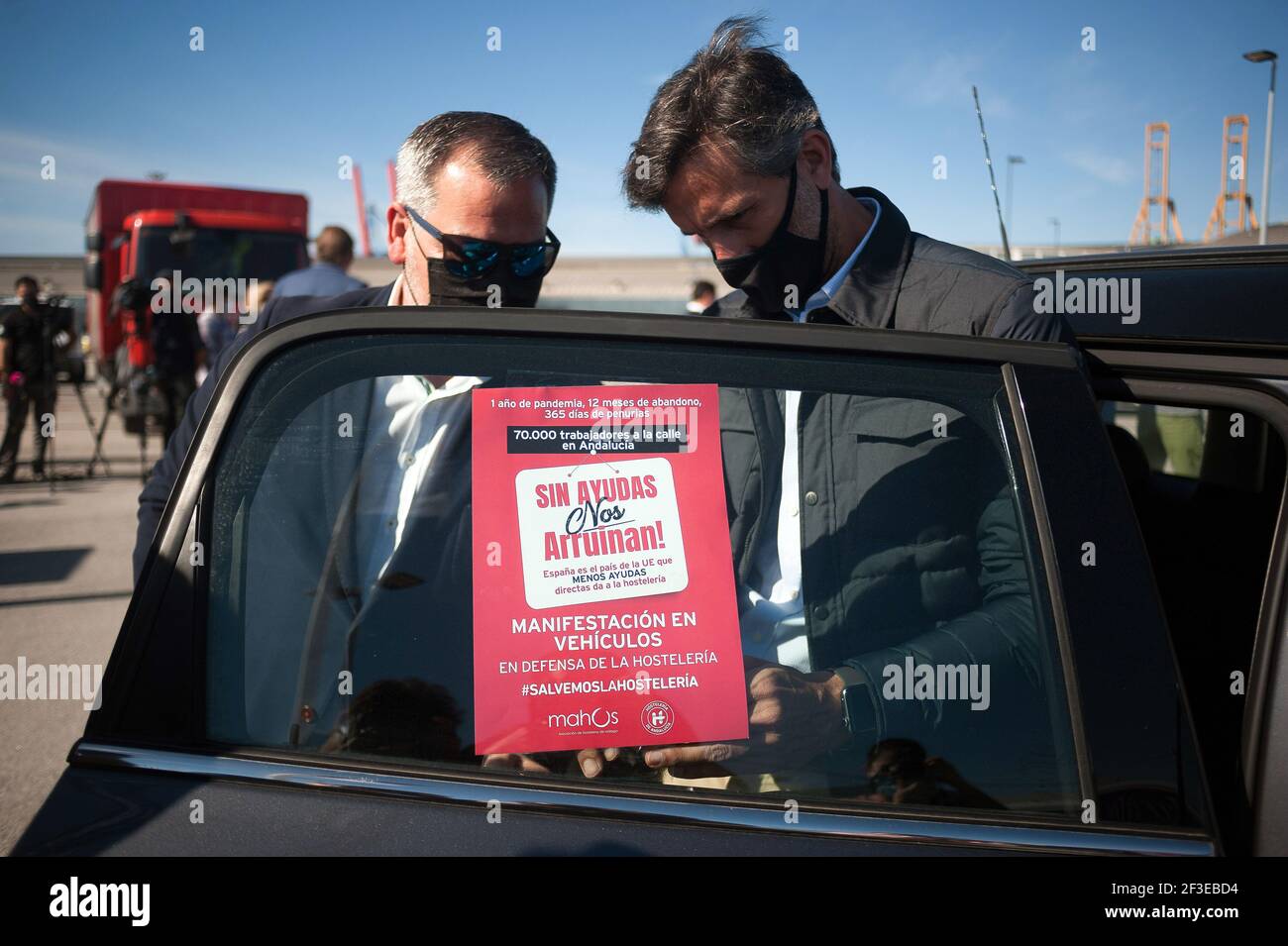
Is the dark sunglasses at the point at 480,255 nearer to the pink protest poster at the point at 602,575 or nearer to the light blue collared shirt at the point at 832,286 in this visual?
the light blue collared shirt at the point at 832,286

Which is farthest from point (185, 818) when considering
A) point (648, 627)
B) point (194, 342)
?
point (194, 342)

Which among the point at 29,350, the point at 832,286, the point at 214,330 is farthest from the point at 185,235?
the point at 832,286

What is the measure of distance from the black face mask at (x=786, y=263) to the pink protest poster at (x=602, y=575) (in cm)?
87

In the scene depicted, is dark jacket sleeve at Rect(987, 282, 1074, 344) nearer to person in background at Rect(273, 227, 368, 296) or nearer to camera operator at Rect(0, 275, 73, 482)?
person in background at Rect(273, 227, 368, 296)

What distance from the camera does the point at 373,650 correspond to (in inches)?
50.4

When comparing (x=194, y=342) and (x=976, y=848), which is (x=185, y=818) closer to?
(x=976, y=848)

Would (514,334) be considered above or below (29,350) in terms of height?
below

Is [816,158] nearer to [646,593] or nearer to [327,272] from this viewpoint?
[646,593]

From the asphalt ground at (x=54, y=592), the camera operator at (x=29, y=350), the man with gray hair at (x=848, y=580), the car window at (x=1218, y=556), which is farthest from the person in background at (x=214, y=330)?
the man with gray hair at (x=848, y=580)

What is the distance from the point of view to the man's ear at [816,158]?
6.84 ft

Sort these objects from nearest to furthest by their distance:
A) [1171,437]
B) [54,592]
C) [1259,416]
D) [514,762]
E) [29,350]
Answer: [514,762] < [1259,416] < [1171,437] < [54,592] < [29,350]

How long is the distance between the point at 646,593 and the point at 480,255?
105 cm

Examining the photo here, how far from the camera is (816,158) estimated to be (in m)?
2.11
